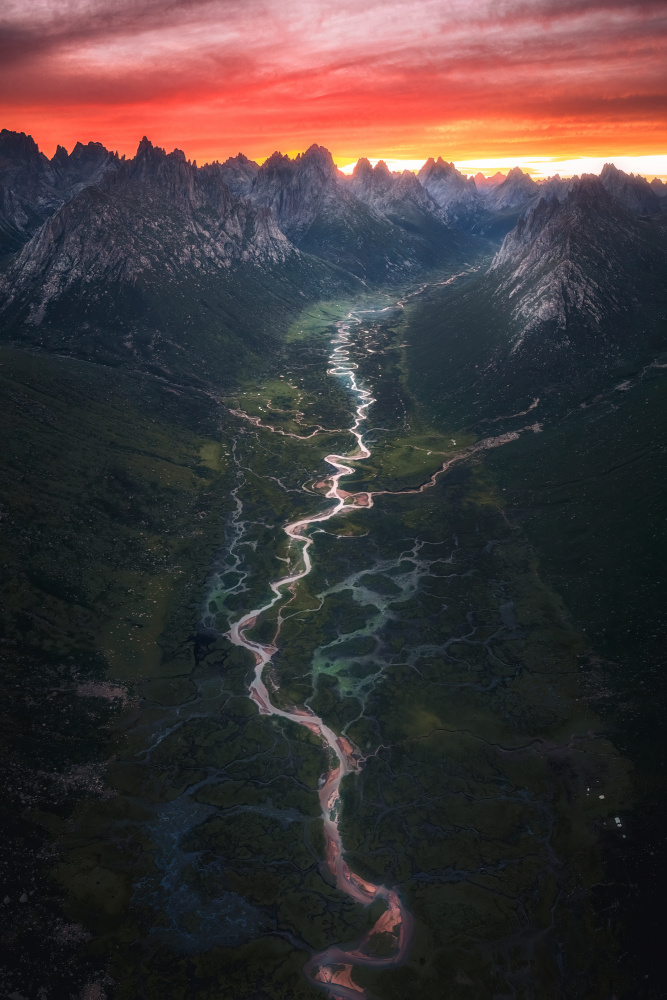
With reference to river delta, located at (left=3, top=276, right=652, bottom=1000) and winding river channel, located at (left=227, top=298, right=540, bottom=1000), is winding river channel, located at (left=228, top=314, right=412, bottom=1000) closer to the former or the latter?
winding river channel, located at (left=227, top=298, right=540, bottom=1000)

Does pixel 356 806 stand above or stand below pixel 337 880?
above

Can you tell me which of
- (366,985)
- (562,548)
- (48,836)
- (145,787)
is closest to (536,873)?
(366,985)

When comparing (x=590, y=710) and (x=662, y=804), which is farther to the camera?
(x=590, y=710)

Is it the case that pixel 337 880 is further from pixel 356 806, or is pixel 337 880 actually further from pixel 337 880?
pixel 356 806

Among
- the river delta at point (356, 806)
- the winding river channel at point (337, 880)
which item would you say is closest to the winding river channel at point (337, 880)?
the winding river channel at point (337, 880)

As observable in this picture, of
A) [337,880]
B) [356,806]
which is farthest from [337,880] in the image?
[356,806]

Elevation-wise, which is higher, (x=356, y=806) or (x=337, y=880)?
(x=356, y=806)

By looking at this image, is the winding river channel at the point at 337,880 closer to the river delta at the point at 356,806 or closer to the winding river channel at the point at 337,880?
the winding river channel at the point at 337,880

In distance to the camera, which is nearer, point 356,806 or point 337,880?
point 337,880

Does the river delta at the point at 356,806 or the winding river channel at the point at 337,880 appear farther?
the river delta at the point at 356,806

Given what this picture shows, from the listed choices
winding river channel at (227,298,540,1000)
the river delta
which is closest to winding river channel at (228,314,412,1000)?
winding river channel at (227,298,540,1000)

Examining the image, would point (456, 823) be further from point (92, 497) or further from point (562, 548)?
point (92, 497)
